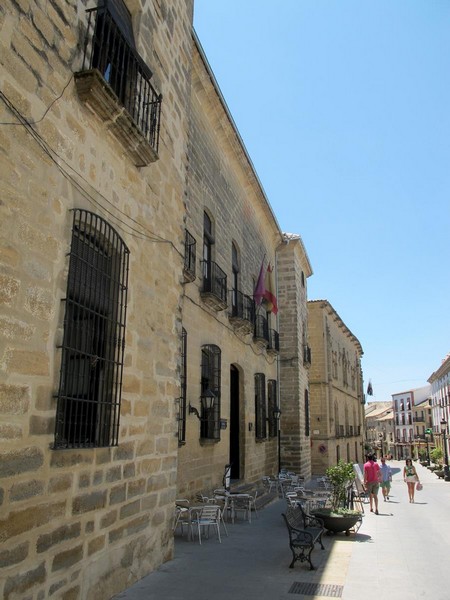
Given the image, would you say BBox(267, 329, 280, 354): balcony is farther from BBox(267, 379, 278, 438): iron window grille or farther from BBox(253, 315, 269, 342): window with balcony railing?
BBox(267, 379, 278, 438): iron window grille

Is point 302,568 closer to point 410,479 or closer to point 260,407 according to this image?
point 260,407

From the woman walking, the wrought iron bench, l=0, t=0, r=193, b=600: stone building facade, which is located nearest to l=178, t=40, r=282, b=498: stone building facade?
the wrought iron bench

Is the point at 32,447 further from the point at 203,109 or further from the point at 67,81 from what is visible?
the point at 203,109

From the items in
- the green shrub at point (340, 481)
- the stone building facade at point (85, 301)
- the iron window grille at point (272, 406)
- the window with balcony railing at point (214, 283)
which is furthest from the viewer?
the iron window grille at point (272, 406)

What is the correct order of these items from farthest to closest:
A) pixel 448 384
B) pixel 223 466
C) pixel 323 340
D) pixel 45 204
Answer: pixel 448 384, pixel 323 340, pixel 223 466, pixel 45 204

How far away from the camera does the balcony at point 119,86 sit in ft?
14.5

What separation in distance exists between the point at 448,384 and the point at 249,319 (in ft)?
125

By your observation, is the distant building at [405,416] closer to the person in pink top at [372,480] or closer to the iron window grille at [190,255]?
the person in pink top at [372,480]

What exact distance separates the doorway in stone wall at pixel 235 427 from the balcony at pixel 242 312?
1.12 m

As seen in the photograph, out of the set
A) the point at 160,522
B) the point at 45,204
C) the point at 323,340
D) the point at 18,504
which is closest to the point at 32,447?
the point at 18,504

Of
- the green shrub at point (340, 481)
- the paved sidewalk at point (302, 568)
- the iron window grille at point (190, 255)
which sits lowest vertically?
the paved sidewalk at point (302, 568)

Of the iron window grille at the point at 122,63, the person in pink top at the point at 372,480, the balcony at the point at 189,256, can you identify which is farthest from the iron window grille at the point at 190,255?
the person in pink top at the point at 372,480

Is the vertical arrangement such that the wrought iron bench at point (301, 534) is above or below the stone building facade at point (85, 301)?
A: below

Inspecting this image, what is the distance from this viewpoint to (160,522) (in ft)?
18.8
